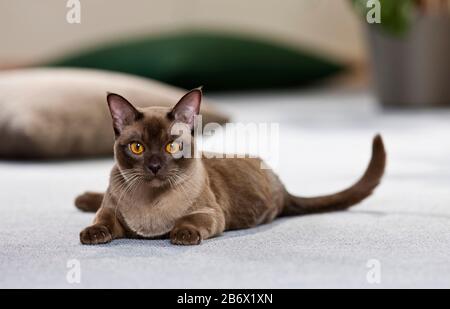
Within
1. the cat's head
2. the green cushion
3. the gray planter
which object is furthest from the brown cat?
the green cushion

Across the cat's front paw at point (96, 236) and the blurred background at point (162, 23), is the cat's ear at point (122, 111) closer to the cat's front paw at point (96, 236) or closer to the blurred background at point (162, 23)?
the cat's front paw at point (96, 236)

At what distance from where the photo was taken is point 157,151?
1.05 meters

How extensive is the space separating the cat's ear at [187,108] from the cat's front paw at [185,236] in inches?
5.8

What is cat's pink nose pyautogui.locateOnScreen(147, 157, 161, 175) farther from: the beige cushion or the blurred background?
the blurred background

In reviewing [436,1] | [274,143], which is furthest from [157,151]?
[436,1]

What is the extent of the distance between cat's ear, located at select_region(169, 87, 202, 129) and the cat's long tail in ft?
0.95

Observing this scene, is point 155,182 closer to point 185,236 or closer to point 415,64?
point 185,236

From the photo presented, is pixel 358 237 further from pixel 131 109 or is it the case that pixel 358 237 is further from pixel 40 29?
pixel 40 29

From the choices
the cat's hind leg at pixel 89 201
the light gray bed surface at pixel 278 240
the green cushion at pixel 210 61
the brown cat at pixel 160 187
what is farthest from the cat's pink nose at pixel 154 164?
the green cushion at pixel 210 61

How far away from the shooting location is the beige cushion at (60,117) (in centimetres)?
198

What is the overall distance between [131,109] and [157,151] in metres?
0.07

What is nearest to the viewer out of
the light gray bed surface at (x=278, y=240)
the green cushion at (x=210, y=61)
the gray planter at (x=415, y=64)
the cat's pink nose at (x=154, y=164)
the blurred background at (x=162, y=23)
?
the light gray bed surface at (x=278, y=240)

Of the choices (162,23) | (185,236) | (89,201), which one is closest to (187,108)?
(185,236)

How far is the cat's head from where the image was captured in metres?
1.04
